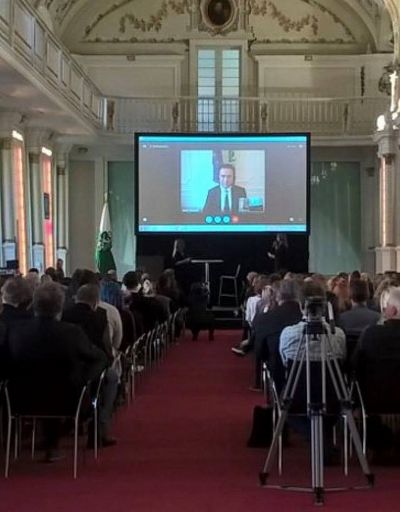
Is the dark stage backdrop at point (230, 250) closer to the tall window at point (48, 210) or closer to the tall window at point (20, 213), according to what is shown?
the tall window at point (48, 210)

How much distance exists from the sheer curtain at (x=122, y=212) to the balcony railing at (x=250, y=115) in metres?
1.52

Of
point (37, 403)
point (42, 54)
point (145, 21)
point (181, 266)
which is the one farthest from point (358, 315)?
point (145, 21)

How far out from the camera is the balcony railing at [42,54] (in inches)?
535

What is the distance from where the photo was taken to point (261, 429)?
691cm

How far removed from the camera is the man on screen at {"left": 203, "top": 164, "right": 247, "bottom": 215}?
19562 millimetres

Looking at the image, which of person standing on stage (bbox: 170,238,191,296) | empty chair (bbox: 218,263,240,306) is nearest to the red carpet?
person standing on stage (bbox: 170,238,191,296)

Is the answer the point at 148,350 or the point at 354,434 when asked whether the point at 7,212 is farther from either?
the point at 354,434

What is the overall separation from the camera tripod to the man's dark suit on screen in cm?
1384

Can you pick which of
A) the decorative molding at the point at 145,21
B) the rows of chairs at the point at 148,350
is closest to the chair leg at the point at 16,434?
the rows of chairs at the point at 148,350

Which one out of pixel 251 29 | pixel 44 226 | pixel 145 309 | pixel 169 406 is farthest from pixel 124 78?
pixel 169 406

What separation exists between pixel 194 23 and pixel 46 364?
20.1m

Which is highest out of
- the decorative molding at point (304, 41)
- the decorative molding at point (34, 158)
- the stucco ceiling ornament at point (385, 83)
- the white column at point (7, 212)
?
the decorative molding at point (304, 41)

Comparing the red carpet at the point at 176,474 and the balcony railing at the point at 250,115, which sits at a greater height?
the balcony railing at the point at 250,115

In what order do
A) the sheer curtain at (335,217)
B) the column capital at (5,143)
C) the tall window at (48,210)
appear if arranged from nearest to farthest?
the column capital at (5,143), the tall window at (48,210), the sheer curtain at (335,217)
